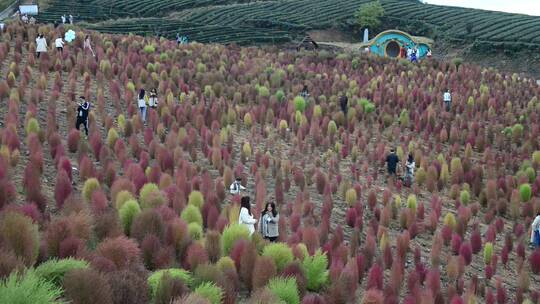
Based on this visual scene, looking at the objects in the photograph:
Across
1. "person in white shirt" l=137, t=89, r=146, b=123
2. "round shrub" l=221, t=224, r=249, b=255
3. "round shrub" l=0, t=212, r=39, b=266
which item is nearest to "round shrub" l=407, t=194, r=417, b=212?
"round shrub" l=221, t=224, r=249, b=255

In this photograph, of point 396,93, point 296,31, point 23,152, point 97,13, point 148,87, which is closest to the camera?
point 23,152

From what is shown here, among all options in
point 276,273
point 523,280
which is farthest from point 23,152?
point 523,280

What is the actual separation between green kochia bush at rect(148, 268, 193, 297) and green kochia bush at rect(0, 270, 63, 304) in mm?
903

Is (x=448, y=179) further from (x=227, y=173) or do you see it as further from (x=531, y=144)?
(x=227, y=173)

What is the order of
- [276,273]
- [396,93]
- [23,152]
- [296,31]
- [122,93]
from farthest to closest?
[296,31] → [396,93] → [122,93] → [23,152] → [276,273]

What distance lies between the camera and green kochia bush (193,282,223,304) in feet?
18.8

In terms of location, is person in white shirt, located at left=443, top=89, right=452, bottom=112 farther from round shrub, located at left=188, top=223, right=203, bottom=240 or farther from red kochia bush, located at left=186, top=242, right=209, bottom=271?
red kochia bush, located at left=186, top=242, right=209, bottom=271

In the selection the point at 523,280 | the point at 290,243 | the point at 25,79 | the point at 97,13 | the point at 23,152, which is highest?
the point at 97,13

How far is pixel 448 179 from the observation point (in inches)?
561

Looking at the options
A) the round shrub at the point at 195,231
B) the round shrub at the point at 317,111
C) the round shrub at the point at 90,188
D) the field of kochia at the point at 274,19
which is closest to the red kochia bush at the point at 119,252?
the round shrub at the point at 195,231

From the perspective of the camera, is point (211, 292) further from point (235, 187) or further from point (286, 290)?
point (235, 187)

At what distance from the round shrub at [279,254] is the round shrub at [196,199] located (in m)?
2.05

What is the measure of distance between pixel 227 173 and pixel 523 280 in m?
4.77

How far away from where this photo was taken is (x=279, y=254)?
23.3ft
